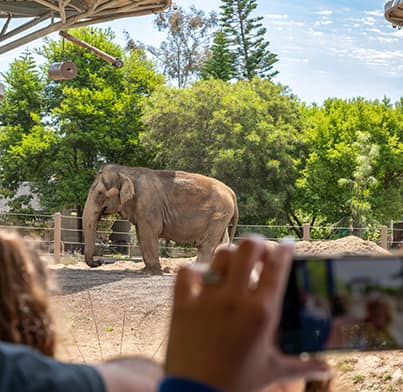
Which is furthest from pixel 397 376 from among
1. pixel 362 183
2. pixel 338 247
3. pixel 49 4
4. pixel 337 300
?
pixel 362 183

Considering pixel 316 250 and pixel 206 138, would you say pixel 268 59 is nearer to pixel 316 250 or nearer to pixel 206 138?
pixel 206 138

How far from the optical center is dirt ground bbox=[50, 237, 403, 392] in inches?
242

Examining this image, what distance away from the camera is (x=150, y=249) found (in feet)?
43.1

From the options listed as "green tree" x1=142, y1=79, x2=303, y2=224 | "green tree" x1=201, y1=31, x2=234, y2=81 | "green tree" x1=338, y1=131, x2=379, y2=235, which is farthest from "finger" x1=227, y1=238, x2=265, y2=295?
"green tree" x1=201, y1=31, x2=234, y2=81

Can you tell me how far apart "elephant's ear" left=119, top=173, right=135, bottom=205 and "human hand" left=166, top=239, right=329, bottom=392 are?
472 inches

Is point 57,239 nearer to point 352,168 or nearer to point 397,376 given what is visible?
point 397,376

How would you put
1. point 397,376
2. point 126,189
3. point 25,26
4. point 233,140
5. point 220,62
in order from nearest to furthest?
1. point 397,376
2. point 25,26
3. point 126,189
4. point 233,140
5. point 220,62

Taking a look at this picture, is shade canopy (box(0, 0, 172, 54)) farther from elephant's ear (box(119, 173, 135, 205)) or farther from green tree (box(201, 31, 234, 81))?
green tree (box(201, 31, 234, 81))

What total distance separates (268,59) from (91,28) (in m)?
7.64

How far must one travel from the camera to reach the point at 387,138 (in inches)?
1117

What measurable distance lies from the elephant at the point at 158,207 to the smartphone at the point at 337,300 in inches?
469

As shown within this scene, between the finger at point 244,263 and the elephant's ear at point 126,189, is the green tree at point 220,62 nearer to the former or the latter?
the elephant's ear at point 126,189

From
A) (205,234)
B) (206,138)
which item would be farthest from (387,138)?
(205,234)

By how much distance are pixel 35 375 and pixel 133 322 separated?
6836mm
